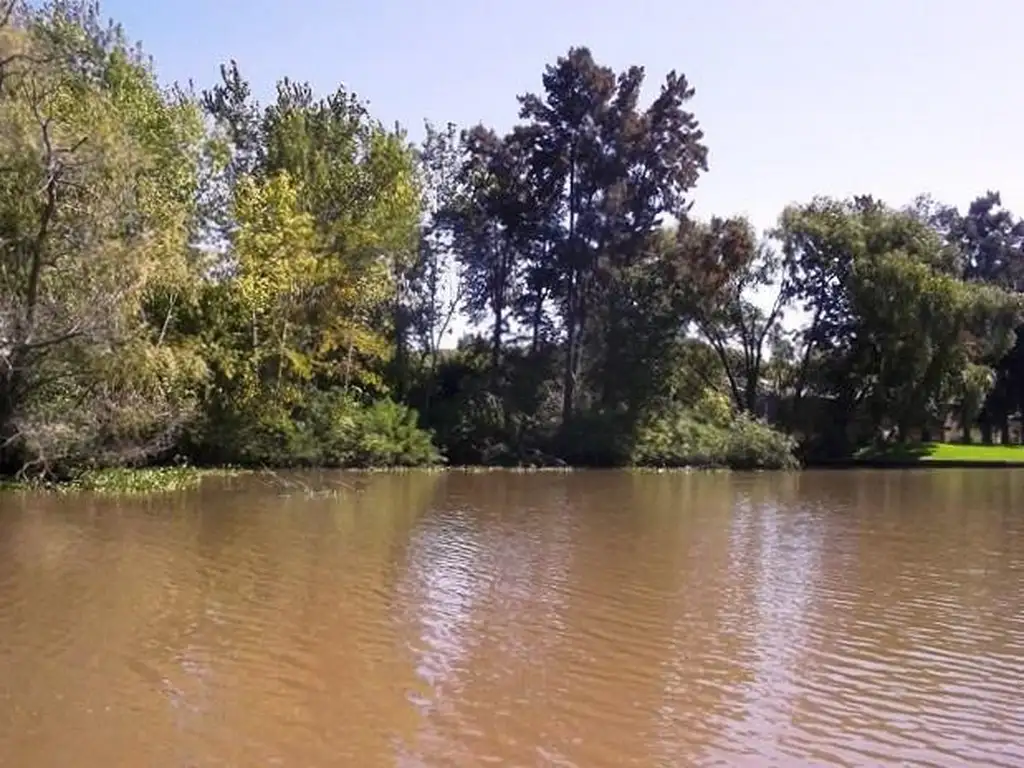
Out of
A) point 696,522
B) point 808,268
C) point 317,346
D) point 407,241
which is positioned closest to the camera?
point 696,522

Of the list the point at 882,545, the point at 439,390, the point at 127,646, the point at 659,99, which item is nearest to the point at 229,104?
the point at 439,390

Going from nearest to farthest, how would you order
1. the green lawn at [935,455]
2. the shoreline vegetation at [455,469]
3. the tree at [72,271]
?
the tree at [72,271] → the shoreline vegetation at [455,469] → the green lawn at [935,455]

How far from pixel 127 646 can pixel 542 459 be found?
2867cm

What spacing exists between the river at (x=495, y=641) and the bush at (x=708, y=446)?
1885 cm

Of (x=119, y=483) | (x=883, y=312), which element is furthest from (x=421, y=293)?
(x=119, y=483)

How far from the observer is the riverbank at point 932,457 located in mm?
43062

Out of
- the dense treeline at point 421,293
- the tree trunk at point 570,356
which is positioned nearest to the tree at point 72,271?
the dense treeline at point 421,293

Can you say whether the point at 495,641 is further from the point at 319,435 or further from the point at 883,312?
the point at 883,312

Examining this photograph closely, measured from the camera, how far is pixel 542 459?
3825cm

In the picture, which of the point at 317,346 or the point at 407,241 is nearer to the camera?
the point at 317,346

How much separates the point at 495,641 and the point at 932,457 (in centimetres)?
3789

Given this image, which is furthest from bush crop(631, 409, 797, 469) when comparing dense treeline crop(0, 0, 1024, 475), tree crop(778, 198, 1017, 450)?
tree crop(778, 198, 1017, 450)

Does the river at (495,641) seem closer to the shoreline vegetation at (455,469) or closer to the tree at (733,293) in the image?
the shoreline vegetation at (455,469)

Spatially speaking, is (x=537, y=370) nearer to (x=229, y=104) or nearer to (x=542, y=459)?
(x=542, y=459)
